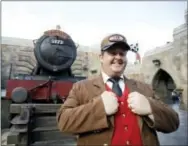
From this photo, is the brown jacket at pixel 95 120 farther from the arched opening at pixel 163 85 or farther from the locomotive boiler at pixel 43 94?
the arched opening at pixel 163 85

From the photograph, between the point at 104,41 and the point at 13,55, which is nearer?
the point at 104,41

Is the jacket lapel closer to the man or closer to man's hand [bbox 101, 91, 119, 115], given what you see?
the man

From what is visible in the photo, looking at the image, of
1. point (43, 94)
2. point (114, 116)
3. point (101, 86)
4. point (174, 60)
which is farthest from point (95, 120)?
point (174, 60)

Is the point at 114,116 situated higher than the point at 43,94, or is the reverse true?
the point at 114,116

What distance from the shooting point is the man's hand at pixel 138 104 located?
1128mm

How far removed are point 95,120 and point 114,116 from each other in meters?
0.12

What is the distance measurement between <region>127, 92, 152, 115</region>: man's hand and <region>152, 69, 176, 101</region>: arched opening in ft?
37.3

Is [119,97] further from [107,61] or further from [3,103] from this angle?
[3,103]

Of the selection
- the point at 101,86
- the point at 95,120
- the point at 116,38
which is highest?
the point at 116,38

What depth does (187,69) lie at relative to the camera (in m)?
8.80

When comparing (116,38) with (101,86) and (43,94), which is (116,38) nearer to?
(101,86)

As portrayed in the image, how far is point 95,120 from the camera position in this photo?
3.72 ft

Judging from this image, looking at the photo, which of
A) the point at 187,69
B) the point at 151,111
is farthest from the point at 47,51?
the point at 187,69

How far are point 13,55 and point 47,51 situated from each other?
10247 millimetres
